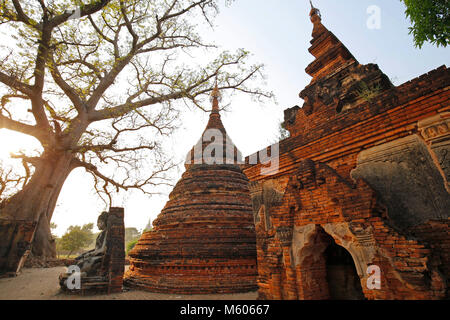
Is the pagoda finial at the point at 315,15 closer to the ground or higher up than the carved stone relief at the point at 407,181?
higher up

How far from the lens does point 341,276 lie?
417 cm

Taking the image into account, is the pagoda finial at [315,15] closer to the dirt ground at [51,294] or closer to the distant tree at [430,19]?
the distant tree at [430,19]

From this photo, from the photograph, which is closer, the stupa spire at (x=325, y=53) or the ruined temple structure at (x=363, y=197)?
the ruined temple structure at (x=363, y=197)

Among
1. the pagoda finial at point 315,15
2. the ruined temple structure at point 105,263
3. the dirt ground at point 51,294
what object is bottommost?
the dirt ground at point 51,294

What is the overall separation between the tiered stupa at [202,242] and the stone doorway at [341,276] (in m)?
3.40

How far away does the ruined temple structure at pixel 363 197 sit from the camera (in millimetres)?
2645

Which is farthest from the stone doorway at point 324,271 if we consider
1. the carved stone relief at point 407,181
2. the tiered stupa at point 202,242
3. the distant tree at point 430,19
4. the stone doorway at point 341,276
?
the distant tree at point 430,19

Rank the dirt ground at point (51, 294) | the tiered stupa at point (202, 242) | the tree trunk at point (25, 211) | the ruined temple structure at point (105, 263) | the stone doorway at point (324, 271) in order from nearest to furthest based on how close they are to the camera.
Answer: the stone doorway at point (324, 271)
the dirt ground at point (51, 294)
the ruined temple structure at point (105, 263)
the tiered stupa at point (202, 242)
the tree trunk at point (25, 211)

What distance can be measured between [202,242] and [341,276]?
4751 millimetres

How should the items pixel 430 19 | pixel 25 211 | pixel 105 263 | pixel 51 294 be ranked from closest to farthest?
pixel 430 19, pixel 51 294, pixel 105 263, pixel 25 211

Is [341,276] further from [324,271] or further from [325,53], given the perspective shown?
[325,53]

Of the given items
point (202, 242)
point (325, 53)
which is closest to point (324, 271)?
point (202, 242)

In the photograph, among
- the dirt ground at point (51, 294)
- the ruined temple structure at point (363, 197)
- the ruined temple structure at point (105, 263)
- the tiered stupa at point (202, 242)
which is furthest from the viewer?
the tiered stupa at point (202, 242)
